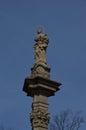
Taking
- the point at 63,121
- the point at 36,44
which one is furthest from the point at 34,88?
the point at 63,121

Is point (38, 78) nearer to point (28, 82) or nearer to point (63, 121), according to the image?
point (28, 82)

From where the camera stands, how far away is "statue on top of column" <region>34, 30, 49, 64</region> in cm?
1569

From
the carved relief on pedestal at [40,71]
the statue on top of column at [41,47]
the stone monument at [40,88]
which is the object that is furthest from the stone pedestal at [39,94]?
the statue on top of column at [41,47]

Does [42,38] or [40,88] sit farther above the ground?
[42,38]

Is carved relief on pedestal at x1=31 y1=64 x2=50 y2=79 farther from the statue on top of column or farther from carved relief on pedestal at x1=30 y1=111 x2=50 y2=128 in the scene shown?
carved relief on pedestal at x1=30 y1=111 x2=50 y2=128

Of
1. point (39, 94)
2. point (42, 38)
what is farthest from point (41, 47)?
point (39, 94)

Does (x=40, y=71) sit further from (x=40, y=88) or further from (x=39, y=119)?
(x=39, y=119)

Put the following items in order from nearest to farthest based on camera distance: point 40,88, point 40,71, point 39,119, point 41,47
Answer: point 39,119, point 40,88, point 40,71, point 41,47

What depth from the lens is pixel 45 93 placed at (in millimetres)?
14875

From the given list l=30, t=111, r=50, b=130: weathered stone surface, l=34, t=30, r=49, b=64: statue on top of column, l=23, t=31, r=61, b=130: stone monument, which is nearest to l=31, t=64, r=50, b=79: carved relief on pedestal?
l=23, t=31, r=61, b=130: stone monument

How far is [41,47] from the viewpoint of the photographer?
52.4 ft

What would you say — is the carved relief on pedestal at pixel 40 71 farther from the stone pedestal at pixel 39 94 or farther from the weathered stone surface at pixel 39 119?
the weathered stone surface at pixel 39 119

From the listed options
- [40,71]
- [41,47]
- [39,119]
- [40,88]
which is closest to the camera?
[39,119]

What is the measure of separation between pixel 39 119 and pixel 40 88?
1311mm
